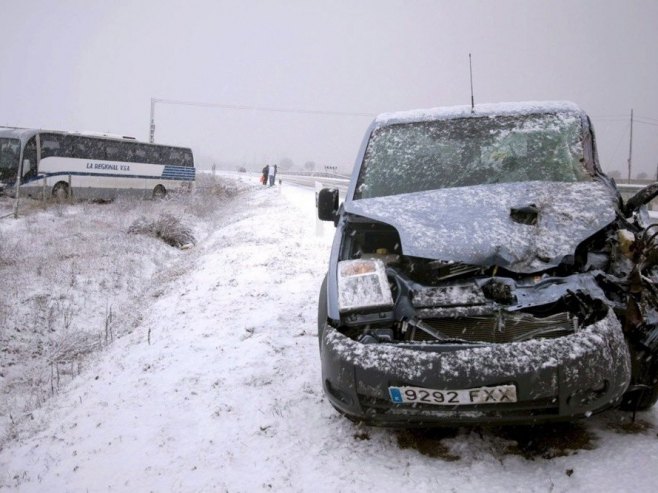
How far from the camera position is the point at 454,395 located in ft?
6.80

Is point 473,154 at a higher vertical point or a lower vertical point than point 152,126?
lower

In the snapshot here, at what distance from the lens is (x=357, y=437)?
2693 millimetres

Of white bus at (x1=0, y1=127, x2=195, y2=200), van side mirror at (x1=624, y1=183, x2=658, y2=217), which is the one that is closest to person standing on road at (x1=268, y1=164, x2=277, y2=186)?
white bus at (x1=0, y1=127, x2=195, y2=200)

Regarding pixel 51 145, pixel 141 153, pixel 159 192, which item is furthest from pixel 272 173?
pixel 51 145

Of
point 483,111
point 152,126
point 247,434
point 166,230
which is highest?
point 152,126

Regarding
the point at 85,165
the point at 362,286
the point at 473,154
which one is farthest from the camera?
the point at 85,165

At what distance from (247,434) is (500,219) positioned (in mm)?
2182

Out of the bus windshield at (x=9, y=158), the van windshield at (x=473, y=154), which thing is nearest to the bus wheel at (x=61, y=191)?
the bus windshield at (x=9, y=158)

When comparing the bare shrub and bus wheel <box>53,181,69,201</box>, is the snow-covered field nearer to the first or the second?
the bare shrub

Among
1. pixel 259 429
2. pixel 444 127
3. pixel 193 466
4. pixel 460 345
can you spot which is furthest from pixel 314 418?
pixel 444 127

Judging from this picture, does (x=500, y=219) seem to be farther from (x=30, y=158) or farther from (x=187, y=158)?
(x=187, y=158)

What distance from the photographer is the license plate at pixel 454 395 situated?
2.04 metres

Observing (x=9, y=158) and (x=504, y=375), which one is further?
(x=9, y=158)

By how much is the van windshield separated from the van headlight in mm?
917
